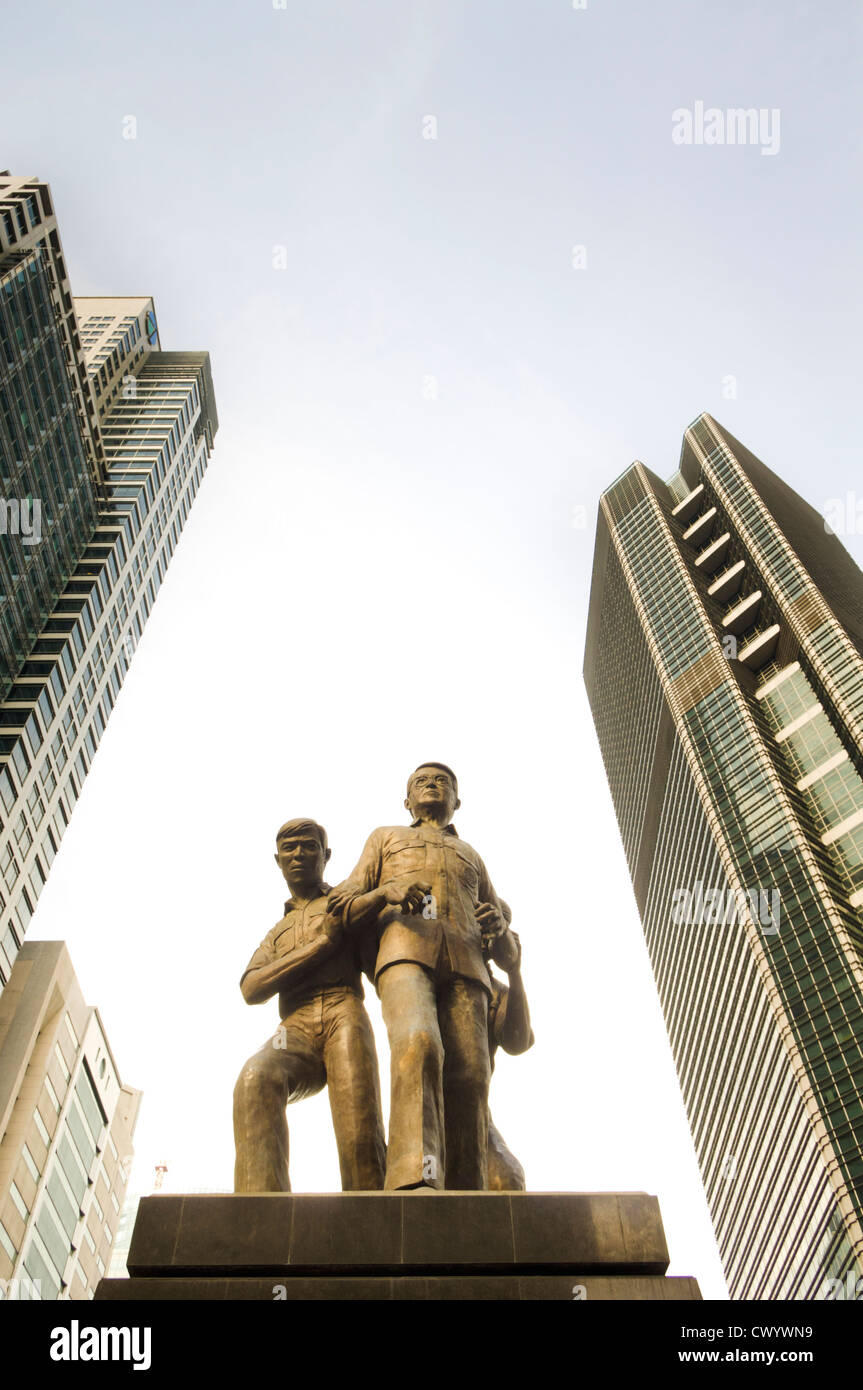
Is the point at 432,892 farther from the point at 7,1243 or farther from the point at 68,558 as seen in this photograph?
the point at 68,558

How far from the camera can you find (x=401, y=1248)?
20.6 ft

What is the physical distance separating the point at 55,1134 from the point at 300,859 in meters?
55.8

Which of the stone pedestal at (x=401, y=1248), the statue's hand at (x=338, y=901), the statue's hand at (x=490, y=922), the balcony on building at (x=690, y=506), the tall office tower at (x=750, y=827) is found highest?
the balcony on building at (x=690, y=506)

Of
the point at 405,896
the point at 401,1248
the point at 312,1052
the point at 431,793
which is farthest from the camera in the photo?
the point at 431,793

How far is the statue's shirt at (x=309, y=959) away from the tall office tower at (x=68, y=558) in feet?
213

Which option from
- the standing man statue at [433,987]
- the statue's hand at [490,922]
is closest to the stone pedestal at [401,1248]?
the standing man statue at [433,987]

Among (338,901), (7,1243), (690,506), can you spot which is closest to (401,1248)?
(338,901)

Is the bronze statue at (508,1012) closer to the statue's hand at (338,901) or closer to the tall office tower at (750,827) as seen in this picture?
the statue's hand at (338,901)

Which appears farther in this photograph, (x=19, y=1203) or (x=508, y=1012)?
(x=19, y=1203)

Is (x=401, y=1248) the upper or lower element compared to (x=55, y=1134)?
lower

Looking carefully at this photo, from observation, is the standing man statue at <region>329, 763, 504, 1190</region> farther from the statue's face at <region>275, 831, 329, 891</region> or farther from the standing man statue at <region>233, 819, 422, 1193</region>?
the statue's face at <region>275, 831, 329, 891</region>

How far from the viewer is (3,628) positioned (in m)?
72.4

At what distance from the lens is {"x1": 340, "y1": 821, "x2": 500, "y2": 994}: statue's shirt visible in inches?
337

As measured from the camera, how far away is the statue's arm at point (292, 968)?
28.6 ft
